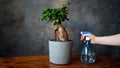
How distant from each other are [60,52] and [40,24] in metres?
1.03

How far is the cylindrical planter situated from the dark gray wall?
0.98 m

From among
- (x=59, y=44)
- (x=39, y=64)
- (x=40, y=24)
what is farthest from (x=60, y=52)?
(x=40, y=24)

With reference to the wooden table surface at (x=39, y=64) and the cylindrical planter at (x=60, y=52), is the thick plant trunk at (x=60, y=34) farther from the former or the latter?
the wooden table surface at (x=39, y=64)

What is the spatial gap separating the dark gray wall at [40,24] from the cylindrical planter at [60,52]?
0.98 meters

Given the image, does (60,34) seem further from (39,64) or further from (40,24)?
(40,24)

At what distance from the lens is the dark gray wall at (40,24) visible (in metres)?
2.15

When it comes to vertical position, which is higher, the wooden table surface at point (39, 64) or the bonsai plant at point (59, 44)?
the bonsai plant at point (59, 44)

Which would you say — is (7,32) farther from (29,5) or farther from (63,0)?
(63,0)

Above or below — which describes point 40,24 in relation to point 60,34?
above

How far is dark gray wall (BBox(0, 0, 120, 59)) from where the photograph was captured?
84.7 inches

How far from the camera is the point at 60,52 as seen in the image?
128cm

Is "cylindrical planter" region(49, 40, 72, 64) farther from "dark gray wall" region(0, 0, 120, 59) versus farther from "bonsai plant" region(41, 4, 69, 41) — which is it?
"dark gray wall" region(0, 0, 120, 59)

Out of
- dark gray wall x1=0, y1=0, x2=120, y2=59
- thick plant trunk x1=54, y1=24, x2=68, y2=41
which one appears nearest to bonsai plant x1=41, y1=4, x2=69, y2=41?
thick plant trunk x1=54, y1=24, x2=68, y2=41

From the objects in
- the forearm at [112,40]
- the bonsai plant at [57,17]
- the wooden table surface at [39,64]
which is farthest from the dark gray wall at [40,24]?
the forearm at [112,40]
